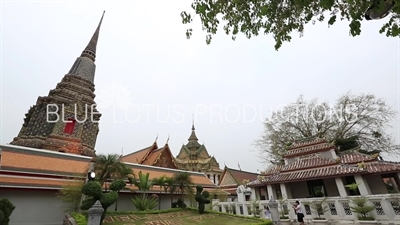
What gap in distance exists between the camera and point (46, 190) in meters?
10.6

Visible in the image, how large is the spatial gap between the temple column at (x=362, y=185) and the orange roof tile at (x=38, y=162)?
14526 millimetres

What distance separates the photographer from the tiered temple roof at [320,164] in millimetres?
10992

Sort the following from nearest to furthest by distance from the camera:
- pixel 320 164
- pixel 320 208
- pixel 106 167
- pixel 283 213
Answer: pixel 320 208
pixel 283 213
pixel 106 167
pixel 320 164

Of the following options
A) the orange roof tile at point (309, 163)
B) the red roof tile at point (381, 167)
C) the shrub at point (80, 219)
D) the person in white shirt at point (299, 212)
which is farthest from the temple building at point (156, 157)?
the red roof tile at point (381, 167)

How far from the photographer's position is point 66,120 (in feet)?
59.6

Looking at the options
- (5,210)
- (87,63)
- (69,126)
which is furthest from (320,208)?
(87,63)

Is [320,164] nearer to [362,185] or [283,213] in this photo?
[362,185]

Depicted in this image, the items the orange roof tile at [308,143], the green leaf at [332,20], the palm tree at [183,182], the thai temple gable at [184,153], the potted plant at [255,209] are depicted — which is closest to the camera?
the green leaf at [332,20]

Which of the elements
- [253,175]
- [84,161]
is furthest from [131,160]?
[253,175]

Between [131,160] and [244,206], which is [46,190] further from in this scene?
[131,160]

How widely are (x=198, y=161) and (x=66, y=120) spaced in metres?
24.1

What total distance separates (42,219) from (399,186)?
62.0ft

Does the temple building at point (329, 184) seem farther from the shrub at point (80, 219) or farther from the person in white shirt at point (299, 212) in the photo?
the shrub at point (80, 219)

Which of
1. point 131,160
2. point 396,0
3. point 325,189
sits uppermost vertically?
point 131,160
